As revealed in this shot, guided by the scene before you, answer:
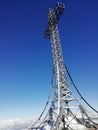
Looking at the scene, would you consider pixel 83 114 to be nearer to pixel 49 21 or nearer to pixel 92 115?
pixel 92 115

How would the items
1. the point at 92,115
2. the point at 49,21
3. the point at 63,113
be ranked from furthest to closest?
1. the point at 49,21
2. the point at 92,115
3. the point at 63,113

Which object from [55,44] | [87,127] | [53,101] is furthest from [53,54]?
[87,127]

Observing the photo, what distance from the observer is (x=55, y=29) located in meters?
41.1

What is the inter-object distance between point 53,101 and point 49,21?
53.4 ft

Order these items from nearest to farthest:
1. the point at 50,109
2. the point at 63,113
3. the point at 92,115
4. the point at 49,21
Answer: the point at 63,113
the point at 92,115
the point at 50,109
the point at 49,21

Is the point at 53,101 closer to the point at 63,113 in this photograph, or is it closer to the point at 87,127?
the point at 63,113

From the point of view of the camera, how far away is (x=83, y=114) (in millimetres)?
35344

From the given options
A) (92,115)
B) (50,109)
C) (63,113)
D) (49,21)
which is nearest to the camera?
(63,113)

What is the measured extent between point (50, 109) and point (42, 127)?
12.4 feet

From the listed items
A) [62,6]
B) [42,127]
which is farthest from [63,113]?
[62,6]

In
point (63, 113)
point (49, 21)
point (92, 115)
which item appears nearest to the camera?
point (63, 113)

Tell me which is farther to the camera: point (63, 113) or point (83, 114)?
point (83, 114)

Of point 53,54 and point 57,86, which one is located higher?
Answer: point 53,54

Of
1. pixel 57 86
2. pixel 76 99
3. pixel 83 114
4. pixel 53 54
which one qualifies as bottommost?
pixel 83 114
